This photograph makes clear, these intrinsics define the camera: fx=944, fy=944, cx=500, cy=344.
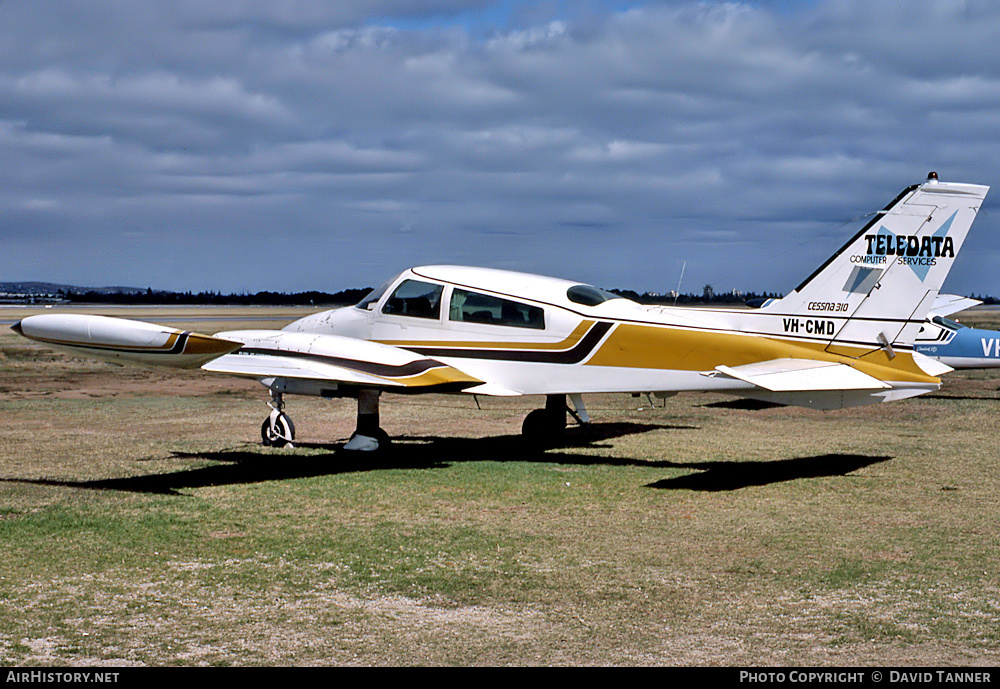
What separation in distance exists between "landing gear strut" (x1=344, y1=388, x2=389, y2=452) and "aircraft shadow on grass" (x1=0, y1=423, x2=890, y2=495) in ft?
0.45

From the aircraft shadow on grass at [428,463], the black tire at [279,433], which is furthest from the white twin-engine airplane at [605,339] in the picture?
the black tire at [279,433]

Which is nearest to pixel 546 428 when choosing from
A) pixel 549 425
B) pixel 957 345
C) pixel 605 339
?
pixel 549 425

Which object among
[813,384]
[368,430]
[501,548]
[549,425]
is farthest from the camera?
[549,425]

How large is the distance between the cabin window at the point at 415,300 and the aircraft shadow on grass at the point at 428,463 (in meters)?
2.28

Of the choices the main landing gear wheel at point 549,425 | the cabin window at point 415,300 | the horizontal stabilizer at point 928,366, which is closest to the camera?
the horizontal stabilizer at point 928,366

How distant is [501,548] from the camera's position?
899cm

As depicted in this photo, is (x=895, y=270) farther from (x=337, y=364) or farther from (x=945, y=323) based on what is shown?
(x=945, y=323)

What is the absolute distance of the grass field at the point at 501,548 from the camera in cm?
637

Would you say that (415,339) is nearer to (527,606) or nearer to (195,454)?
(195,454)

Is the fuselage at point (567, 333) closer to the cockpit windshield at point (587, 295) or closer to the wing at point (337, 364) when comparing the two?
the cockpit windshield at point (587, 295)

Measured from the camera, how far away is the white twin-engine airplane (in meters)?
11.9

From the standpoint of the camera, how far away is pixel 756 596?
7398 mm

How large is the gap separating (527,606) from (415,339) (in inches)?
331

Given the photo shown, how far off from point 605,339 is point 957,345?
13.8m
